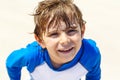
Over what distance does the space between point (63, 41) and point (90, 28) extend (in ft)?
3.67

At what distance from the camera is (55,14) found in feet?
4.74

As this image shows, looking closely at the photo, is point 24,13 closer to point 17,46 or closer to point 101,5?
point 17,46

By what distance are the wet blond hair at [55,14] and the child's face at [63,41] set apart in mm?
19

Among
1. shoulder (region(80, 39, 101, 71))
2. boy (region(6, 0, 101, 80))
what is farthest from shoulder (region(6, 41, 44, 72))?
shoulder (region(80, 39, 101, 71))

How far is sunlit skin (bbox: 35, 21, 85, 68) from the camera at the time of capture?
142 cm

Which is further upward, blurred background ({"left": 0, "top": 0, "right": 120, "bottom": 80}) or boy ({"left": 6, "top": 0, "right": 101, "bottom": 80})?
boy ({"left": 6, "top": 0, "right": 101, "bottom": 80})

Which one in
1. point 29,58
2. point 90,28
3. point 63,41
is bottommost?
point 90,28

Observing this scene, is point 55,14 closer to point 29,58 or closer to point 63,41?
point 63,41

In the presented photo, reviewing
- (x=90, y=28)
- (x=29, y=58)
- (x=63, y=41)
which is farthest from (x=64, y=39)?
(x=90, y=28)

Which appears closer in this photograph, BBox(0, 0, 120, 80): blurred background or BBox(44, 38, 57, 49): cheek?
BBox(44, 38, 57, 49): cheek

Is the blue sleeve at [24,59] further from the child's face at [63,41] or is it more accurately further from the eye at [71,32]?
the eye at [71,32]

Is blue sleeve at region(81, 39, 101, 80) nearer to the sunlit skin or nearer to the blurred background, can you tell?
the sunlit skin

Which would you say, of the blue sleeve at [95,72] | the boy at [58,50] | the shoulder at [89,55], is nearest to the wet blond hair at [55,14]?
the boy at [58,50]

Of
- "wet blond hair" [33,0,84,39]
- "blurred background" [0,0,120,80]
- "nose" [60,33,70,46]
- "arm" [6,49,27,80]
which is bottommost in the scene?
"blurred background" [0,0,120,80]
